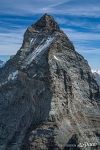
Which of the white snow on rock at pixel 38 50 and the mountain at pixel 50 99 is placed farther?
the white snow on rock at pixel 38 50

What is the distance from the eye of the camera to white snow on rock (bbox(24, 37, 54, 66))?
617 ft

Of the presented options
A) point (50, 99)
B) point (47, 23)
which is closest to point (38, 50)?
point (47, 23)

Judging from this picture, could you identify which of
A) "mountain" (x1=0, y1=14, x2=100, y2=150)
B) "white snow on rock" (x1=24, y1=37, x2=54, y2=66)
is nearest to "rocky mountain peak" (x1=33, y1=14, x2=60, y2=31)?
"mountain" (x1=0, y1=14, x2=100, y2=150)

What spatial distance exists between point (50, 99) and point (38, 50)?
19.5 m

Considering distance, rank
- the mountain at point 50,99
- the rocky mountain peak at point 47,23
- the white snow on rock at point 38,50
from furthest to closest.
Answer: the rocky mountain peak at point 47,23 → the white snow on rock at point 38,50 → the mountain at point 50,99

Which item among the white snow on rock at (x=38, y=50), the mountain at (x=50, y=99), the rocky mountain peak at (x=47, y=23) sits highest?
the rocky mountain peak at (x=47, y=23)

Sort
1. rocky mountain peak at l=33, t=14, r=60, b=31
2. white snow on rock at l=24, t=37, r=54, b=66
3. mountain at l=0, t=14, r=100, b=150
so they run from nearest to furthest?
1. mountain at l=0, t=14, r=100, b=150
2. white snow on rock at l=24, t=37, r=54, b=66
3. rocky mountain peak at l=33, t=14, r=60, b=31

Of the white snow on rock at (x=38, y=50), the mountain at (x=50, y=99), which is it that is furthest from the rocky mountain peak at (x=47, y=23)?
the white snow on rock at (x=38, y=50)

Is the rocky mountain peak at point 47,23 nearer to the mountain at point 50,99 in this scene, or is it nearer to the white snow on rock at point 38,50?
the mountain at point 50,99

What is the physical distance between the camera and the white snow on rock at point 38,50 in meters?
188

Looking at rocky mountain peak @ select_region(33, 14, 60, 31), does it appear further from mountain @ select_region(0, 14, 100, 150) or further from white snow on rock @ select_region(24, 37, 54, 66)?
white snow on rock @ select_region(24, 37, 54, 66)

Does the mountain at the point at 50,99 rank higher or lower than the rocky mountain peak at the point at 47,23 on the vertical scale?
lower

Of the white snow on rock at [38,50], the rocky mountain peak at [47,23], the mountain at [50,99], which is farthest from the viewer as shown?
the rocky mountain peak at [47,23]

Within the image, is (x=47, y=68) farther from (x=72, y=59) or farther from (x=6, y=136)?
(x=6, y=136)
